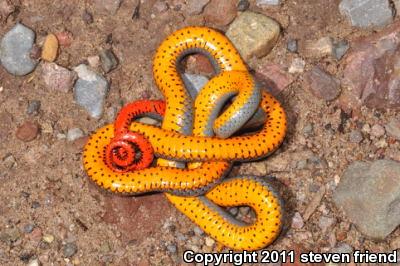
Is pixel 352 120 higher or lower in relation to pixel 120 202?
higher

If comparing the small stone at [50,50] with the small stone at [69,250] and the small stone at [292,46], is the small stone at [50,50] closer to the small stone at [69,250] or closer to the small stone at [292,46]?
the small stone at [69,250]

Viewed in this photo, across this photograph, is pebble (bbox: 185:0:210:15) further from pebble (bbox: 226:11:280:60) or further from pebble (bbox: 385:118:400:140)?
pebble (bbox: 385:118:400:140)

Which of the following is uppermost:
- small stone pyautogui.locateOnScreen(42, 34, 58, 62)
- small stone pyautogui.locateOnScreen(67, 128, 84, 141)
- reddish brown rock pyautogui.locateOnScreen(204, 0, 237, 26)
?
reddish brown rock pyautogui.locateOnScreen(204, 0, 237, 26)

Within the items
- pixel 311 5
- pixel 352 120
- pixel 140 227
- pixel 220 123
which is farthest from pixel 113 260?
pixel 311 5

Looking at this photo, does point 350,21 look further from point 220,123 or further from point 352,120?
point 220,123

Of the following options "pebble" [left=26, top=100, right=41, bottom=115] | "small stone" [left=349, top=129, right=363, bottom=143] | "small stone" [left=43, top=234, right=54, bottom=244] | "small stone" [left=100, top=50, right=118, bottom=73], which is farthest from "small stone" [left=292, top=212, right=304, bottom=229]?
"pebble" [left=26, top=100, right=41, bottom=115]
